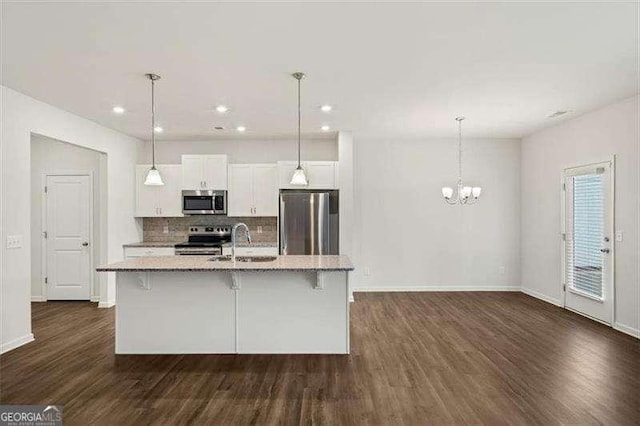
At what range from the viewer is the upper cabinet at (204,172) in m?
6.43

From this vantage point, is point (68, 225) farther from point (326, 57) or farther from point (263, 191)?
point (326, 57)

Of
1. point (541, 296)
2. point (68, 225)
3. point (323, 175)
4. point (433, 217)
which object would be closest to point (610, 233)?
point (541, 296)

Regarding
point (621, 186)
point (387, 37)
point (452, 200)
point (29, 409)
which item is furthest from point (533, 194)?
point (29, 409)

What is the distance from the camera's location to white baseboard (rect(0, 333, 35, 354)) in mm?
3904

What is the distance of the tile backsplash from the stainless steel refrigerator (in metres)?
0.72

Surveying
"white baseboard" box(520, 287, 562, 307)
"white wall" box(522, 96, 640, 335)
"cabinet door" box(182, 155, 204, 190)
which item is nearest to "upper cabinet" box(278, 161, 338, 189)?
"cabinet door" box(182, 155, 204, 190)

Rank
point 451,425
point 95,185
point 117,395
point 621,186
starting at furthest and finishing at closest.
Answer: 1. point 95,185
2. point 621,186
3. point 117,395
4. point 451,425

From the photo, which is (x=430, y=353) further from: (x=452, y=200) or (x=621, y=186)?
(x=452, y=200)

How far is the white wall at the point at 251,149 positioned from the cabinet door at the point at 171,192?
49cm

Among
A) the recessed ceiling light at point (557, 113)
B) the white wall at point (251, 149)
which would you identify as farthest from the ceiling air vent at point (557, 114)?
the white wall at point (251, 149)

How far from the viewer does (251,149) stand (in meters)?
6.91

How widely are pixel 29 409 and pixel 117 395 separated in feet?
1.89

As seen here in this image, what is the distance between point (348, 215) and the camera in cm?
628

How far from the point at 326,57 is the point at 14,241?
3.77 m
